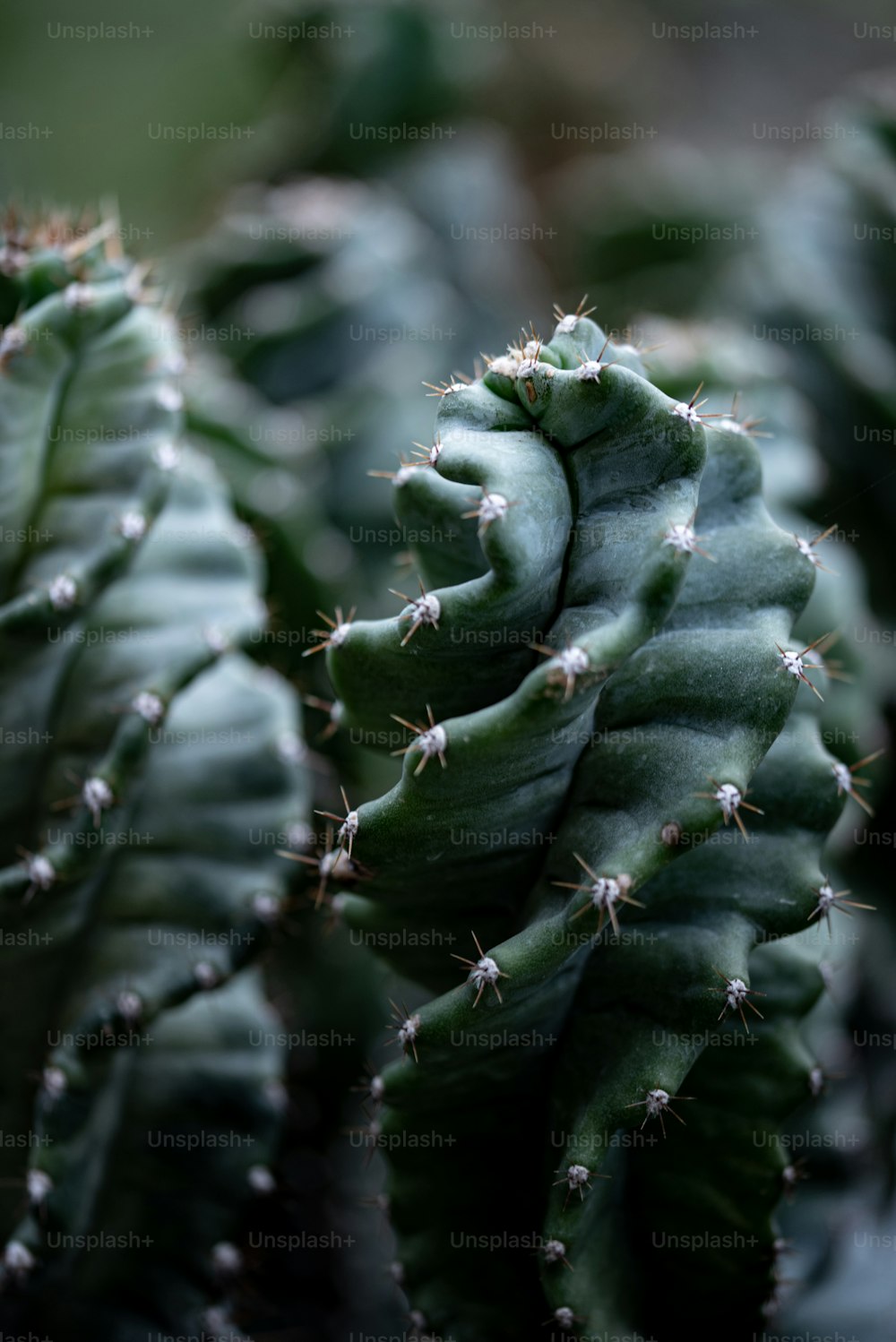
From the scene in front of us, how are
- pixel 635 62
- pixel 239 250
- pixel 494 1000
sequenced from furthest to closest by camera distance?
pixel 635 62, pixel 239 250, pixel 494 1000

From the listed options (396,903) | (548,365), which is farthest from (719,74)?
(396,903)

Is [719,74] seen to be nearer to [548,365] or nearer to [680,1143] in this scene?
[548,365]

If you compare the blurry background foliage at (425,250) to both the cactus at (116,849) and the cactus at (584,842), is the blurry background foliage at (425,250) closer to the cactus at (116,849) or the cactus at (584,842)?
the cactus at (116,849)

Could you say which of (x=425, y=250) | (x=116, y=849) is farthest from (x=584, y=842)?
(x=425, y=250)

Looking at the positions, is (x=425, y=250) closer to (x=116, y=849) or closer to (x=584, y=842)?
(x=116, y=849)

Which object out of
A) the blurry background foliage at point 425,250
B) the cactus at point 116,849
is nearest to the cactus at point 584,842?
the cactus at point 116,849
